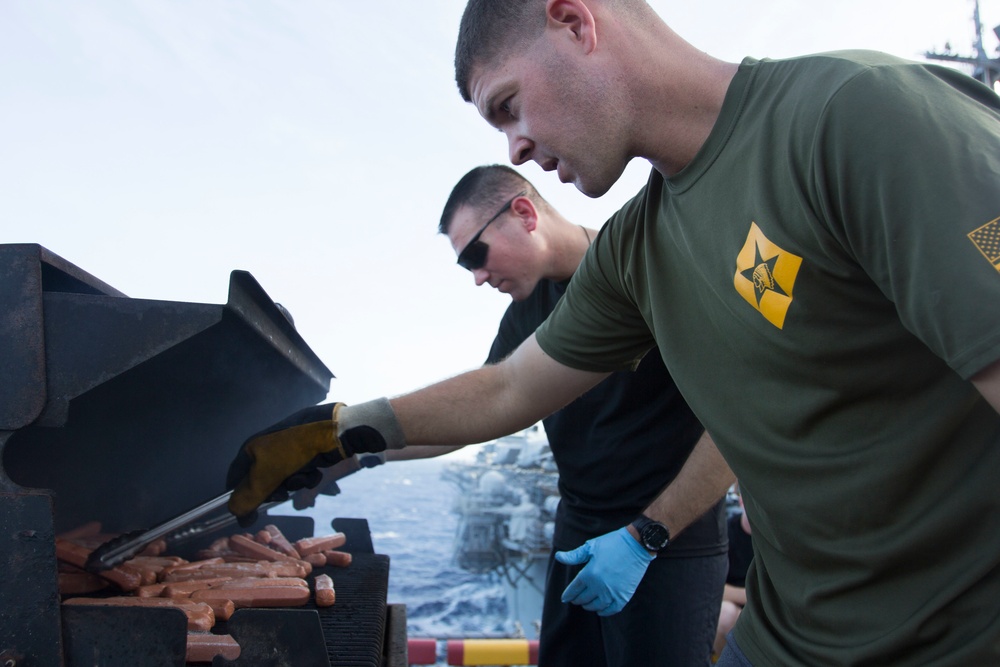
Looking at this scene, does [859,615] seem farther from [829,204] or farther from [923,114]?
[923,114]

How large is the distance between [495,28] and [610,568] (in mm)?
1887

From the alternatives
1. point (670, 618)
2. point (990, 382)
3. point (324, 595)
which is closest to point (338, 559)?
point (324, 595)

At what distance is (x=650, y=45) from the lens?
1.68 metres

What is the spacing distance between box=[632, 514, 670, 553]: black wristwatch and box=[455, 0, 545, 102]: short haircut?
1731mm

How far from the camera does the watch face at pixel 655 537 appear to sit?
2576 millimetres

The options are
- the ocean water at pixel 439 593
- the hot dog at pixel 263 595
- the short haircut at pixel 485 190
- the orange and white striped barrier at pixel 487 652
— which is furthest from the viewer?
the ocean water at pixel 439 593

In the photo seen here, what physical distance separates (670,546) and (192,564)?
6.59ft

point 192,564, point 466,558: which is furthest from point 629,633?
point 466,558

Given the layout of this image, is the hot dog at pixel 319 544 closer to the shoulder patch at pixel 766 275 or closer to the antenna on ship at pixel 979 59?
the shoulder patch at pixel 766 275

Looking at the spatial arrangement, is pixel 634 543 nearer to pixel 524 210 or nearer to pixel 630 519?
pixel 630 519

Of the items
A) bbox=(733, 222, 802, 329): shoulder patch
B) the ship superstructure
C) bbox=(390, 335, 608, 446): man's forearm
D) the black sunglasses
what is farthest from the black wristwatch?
the ship superstructure

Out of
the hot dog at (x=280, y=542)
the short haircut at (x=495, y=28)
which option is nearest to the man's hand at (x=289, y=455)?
the hot dog at (x=280, y=542)

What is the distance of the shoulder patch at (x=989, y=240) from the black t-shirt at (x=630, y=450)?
1.98 meters

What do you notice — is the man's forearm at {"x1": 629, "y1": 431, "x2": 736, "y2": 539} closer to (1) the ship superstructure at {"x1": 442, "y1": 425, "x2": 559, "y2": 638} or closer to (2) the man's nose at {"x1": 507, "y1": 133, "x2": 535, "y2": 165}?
(2) the man's nose at {"x1": 507, "y1": 133, "x2": 535, "y2": 165}
